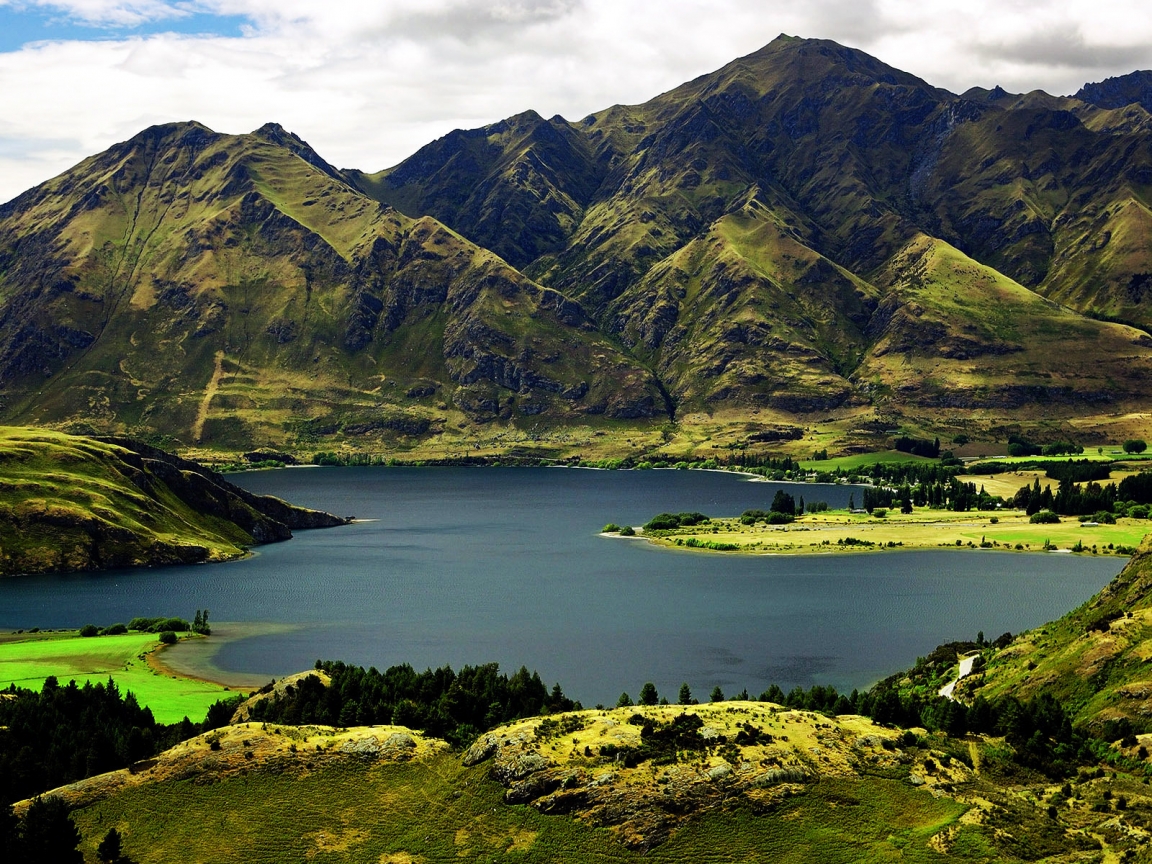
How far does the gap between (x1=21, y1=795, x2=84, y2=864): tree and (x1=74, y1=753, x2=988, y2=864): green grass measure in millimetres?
3345

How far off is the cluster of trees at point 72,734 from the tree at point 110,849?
14.9 meters

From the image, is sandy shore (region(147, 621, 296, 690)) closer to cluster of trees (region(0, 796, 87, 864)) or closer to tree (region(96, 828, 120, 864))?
tree (region(96, 828, 120, 864))

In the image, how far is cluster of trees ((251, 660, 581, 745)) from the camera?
110125 mm

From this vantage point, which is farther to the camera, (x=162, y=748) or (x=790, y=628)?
(x=790, y=628)

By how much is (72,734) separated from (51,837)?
28.8m

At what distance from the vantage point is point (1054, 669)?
117 metres

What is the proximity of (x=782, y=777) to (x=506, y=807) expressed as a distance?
2030 centimetres

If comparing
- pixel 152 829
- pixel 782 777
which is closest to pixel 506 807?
pixel 782 777

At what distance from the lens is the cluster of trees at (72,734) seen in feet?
326

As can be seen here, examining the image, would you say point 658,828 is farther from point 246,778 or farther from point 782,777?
point 246,778

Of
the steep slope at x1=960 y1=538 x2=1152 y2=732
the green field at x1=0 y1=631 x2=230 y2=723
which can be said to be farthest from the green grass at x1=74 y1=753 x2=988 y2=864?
the green field at x1=0 y1=631 x2=230 y2=723

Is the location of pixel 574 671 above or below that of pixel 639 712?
below

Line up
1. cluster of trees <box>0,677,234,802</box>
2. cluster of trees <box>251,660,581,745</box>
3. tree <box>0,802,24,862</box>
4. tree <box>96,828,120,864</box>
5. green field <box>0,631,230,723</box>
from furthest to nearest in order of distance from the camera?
1. green field <box>0,631,230,723</box>
2. cluster of trees <box>251,660,581,745</box>
3. cluster of trees <box>0,677,234,802</box>
4. tree <box>96,828,120,864</box>
5. tree <box>0,802,24,862</box>

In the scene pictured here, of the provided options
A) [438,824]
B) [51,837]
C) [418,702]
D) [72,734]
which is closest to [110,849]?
[51,837]
